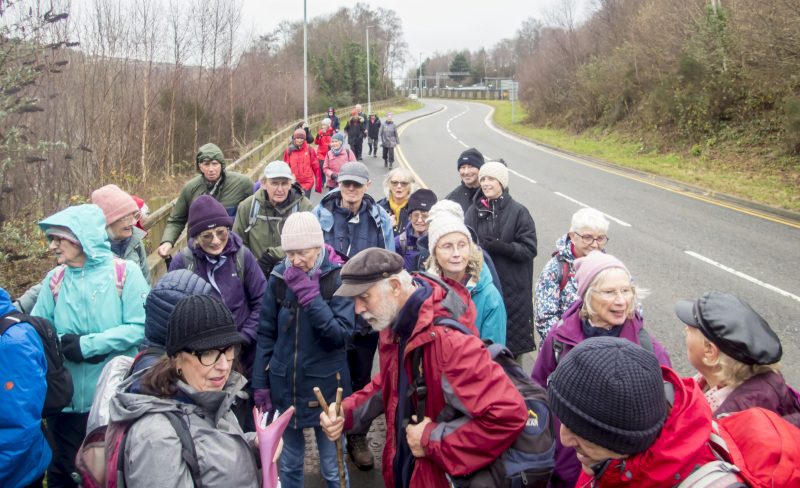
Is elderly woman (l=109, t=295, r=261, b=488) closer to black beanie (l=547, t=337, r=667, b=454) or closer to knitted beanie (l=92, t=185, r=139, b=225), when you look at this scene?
black beanie (l=547, t=337, r=667, b=454)

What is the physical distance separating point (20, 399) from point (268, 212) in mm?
2854

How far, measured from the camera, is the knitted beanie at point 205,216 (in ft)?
12.6

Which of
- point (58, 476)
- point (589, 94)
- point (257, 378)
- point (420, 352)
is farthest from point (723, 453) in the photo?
point (589, 94)

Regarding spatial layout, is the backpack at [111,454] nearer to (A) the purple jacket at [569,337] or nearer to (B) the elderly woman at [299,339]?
(B) the elderly woman at [299,339]

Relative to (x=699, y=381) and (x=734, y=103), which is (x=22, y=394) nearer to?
(x=699, y=381)

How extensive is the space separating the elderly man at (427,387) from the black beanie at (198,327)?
1.96ft

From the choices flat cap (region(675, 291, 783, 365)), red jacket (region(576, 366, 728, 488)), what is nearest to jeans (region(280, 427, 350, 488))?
red jacket (region(576, 366, 728, 488))

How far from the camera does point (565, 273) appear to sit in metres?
4.12

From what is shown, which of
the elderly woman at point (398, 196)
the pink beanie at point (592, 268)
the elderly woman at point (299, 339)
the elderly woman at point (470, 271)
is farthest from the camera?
the elderly woman at point (398, 196)

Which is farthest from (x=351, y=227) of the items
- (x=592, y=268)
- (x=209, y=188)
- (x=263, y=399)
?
(x=592, y=268)

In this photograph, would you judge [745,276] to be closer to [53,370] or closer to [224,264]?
[224,264]

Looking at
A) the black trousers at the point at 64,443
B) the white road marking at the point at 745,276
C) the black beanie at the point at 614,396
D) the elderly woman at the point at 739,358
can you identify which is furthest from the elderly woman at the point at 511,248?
the white road marking at the point at 745,276

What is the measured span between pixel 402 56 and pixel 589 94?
64215 millimetres

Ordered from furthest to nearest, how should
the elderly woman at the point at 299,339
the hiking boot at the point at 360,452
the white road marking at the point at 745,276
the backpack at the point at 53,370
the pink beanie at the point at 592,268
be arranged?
the white road marking at the point at 745,276
the hiking boot at the point at 360,452
the elderly woman at the point at 299,339
the pink beanie at the point at 592,268
the backpack at the point at 53,370
